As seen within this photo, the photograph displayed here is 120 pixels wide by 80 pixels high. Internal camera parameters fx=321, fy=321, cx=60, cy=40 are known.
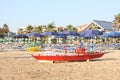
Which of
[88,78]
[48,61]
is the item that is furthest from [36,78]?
[48,61]

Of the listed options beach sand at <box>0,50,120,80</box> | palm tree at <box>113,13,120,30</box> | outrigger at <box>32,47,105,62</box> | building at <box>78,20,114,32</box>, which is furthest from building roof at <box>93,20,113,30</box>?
beach sand at <box>0,50,120,80</box>

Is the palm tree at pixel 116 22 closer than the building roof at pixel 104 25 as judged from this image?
Yes

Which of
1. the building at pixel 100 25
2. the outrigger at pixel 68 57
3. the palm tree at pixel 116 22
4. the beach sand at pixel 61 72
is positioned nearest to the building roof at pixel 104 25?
the building at pixel 100 25

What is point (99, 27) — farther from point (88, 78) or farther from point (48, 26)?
point (88, 78)

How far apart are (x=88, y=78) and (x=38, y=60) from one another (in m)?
8.91

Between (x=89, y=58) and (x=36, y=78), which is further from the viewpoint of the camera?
(x=89, y=58)

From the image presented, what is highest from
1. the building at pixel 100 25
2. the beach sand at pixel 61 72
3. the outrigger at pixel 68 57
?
the building at pixel 100 25

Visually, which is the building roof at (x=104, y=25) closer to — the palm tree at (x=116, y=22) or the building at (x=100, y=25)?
the building at (x=100, y=25)

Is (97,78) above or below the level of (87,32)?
below

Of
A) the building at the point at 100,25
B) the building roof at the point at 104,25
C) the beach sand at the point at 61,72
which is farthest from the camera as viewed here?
the building roof at the point at 104,25

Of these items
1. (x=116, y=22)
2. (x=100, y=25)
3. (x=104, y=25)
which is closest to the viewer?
(x=116, y=22)

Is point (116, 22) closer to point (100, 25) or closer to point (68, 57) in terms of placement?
point (100, 25)

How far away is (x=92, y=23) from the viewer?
6481cm

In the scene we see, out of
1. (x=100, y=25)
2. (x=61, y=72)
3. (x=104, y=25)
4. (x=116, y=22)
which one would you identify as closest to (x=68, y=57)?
(x=61, y=72)
